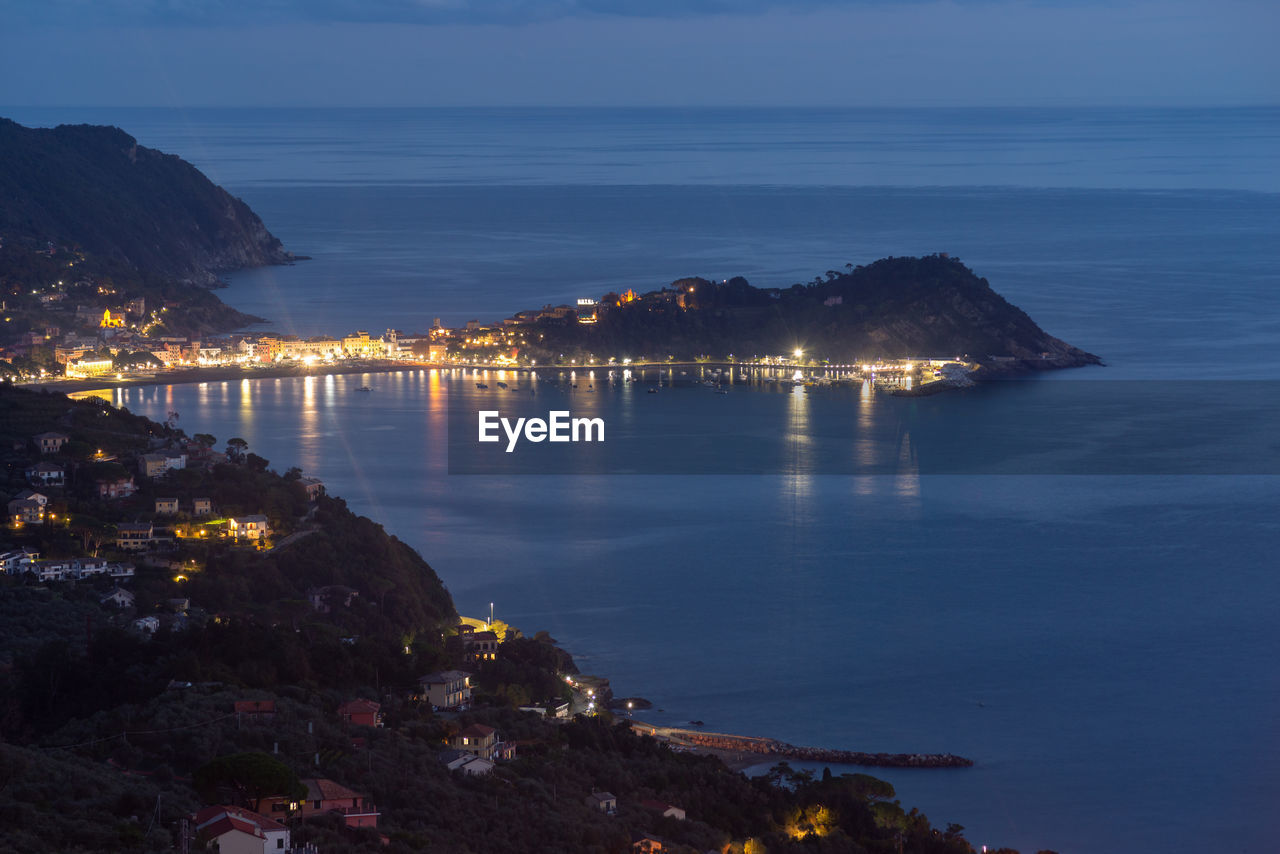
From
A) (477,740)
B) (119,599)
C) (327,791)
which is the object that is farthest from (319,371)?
(327,791)

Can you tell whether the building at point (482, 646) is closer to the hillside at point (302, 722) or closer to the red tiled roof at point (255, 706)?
the hillside at point (302, 722)

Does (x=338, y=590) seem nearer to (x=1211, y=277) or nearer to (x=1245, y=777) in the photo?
(x=1245, y=777)

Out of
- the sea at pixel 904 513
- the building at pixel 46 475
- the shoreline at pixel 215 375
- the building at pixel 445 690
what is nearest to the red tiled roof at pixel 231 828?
the building at pixel 445 690

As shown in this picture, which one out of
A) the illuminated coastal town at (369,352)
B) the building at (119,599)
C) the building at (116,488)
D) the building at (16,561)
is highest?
the illuminated coastal town at (369,352)

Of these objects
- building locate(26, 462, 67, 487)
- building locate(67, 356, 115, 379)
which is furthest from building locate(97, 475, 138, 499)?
building locate(67, 356, 115, 379)

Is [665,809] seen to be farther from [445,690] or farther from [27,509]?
[27,509]

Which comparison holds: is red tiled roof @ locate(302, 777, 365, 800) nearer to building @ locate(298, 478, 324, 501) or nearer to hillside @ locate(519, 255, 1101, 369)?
building @ locate(298, 478, 324, 501)

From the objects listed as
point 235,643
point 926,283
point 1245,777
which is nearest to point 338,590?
point 235,643
